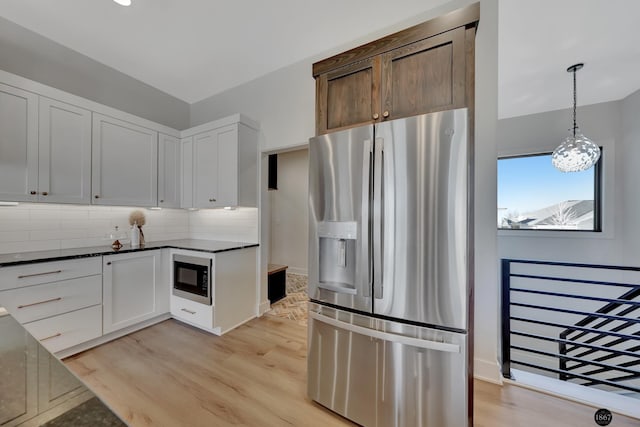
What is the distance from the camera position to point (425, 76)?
1.42 m

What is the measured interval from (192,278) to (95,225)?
1.25 metres

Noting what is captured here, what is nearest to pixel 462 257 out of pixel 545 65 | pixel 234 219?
pixel 234 219

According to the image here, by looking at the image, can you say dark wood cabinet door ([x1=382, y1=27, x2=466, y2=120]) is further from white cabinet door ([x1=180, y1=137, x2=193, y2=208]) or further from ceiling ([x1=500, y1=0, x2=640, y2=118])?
white cabinet door ([x1=180, y1=137, x2=193, y2=208])

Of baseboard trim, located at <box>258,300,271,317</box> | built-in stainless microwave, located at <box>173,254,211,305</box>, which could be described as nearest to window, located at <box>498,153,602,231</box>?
baseboard trim, located at <box>258,300,271,317</box>

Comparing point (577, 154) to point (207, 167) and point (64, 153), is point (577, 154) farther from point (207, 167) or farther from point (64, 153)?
point (64, 153)

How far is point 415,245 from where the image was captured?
1305 mm

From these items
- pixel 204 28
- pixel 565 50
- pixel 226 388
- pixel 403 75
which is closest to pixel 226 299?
pixel 226 388

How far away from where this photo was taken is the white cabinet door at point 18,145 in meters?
1.96

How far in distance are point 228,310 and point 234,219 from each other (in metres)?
1.15

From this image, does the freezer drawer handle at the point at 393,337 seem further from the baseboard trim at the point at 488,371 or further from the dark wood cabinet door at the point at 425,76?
the dark wood cabinet door at the point at 425,76

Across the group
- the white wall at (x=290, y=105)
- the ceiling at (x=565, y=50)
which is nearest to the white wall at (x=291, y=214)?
the white wall at (x=290, y=105)

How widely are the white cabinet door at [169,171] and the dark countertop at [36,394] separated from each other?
2.66m

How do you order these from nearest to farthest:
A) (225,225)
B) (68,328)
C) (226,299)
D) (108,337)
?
(68,328), (108,337), (226,299), (225,225)

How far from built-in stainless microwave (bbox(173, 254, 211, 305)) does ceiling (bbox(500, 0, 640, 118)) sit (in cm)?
360
